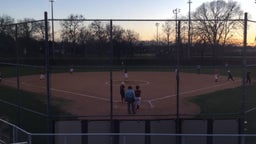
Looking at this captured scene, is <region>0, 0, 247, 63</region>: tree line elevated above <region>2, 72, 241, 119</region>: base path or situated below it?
above

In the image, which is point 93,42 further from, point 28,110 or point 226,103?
point 226,103

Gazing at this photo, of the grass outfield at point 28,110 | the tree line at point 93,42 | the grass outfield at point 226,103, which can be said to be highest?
the tree line at point 93,42

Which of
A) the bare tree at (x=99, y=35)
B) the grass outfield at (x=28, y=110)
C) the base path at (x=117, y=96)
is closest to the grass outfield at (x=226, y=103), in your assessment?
the base path at (x=117, y=96)


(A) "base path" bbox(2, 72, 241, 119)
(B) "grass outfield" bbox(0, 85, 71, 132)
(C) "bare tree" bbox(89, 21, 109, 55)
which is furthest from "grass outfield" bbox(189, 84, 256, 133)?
(B) "grass outfield" bbox(0, 85, 71, 132)

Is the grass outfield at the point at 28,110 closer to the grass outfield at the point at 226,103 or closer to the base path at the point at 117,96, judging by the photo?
the base path at the point at 117,96

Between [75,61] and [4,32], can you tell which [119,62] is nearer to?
→ [75,61]

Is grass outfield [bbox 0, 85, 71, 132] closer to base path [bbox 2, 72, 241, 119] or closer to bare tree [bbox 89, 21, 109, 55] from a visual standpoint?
base path [bbox 2, 72, 241, 119]

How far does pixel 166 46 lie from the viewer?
51.8 feet

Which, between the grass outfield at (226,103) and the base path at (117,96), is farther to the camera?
the base path at (117,96)

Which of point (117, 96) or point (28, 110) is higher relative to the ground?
point (28, 110)

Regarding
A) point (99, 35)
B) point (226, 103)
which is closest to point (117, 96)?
point (226, 103)

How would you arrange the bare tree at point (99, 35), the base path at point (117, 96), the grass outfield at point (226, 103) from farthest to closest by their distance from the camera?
the base path at point (117, 96), the grass outfield at point (226, 103), the bare tree at point (99, 35)

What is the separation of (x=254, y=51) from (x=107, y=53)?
5978 millimetres

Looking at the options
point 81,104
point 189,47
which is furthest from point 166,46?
point 81,104
